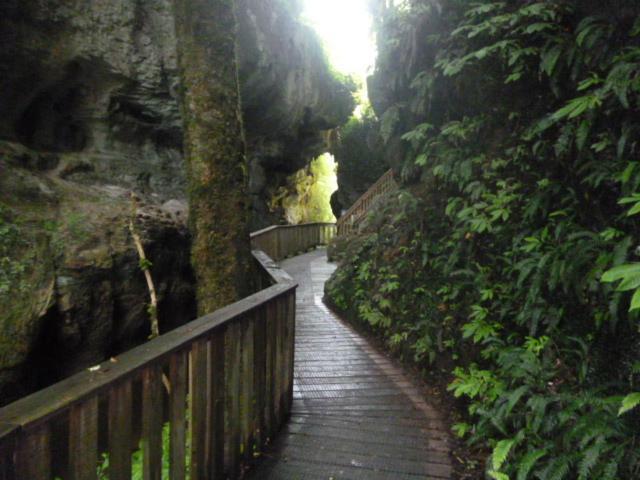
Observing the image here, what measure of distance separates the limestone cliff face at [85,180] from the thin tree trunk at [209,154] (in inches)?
106

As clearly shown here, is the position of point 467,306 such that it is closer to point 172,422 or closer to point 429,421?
point 429,421

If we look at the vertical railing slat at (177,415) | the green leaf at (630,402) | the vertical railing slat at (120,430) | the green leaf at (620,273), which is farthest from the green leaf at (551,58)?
the vertical railing slat at (120,430)

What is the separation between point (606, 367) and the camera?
2945 mm

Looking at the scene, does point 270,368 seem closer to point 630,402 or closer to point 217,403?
point 217,403

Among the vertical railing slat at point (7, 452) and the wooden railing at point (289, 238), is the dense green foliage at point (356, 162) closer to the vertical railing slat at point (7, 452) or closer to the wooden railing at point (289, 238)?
the wooden railing at point (289, 238)

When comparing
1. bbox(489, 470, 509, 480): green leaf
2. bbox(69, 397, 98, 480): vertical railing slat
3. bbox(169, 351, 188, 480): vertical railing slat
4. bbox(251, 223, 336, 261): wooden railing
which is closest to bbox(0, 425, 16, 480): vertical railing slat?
Result: bbox(69, 397, 98, 480): vertical railing slat

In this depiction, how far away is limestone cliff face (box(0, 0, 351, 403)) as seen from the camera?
18.2 feet

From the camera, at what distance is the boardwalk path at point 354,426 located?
3.31m

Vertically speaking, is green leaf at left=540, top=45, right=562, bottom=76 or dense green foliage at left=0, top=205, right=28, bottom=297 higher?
green leaf at left=540, top=45, right=562, bottom=76

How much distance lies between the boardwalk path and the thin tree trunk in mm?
1391

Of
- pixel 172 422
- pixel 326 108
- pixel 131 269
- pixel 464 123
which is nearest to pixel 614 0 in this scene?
pixel 464 123

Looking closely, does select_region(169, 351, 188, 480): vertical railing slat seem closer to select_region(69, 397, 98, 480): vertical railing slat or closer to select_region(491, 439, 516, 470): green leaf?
select_region(69, 397, 98, 480): vertical railing slat

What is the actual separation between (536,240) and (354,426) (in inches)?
88.3

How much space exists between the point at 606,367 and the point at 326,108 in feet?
68.2
